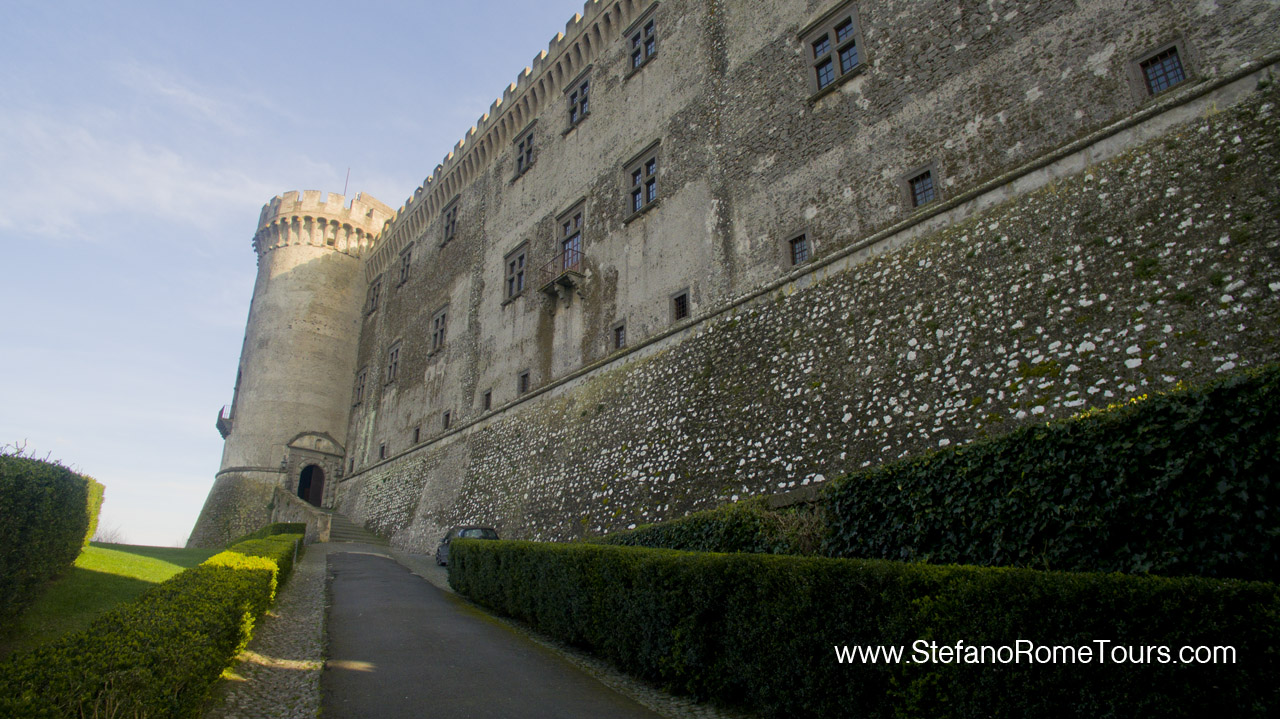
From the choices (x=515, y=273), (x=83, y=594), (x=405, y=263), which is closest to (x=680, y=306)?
(x=515, y=273)

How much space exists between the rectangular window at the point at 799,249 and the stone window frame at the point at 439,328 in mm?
17419

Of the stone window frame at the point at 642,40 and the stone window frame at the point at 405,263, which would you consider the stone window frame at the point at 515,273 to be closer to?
the stone window frame at the point at 642,40

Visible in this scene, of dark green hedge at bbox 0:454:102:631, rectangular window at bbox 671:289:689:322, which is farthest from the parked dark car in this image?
dark green hedge at bbox 0:454:102:631

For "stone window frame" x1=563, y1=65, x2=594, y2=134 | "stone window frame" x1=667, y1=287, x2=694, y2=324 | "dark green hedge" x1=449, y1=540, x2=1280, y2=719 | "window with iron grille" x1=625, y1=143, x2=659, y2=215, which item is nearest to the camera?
"dark green hedge" x1=449, y1=540, x2=1280, y2=719

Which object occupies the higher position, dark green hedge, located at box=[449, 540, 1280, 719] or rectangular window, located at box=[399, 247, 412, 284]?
rectangular window, located at box=[399, 247, 412, 284]

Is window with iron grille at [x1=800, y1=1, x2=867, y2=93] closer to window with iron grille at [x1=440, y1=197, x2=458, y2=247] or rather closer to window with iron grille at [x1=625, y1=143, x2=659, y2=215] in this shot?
window with iron grille at [x1=625, y1=143, x2=659, y2=215]

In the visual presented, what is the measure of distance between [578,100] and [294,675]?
1994 centimetres

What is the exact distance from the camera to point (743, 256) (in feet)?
47.4

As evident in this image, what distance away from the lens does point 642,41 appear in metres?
19.5

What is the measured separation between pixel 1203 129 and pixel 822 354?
6172mm

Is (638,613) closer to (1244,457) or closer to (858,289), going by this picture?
(1244,457)

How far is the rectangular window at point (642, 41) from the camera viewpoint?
62.5 feet

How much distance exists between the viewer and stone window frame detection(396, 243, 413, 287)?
105ft

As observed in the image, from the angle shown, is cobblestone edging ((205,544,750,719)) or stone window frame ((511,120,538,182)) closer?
Result: cobblestone edging ((205,544,750,719))
